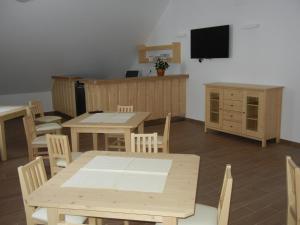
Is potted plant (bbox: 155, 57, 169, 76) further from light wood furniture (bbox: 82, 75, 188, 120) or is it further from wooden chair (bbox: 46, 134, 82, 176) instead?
wooden chair (bbox: 46, 134, 82, 176)

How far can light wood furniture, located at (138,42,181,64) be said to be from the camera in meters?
6.75

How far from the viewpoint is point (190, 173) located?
6.46 ft

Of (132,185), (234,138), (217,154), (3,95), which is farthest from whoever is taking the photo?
(3,95)

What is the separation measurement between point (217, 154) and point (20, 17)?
13.5 ft

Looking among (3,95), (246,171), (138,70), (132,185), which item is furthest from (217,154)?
(3,95)

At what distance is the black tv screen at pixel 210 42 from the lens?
555cm

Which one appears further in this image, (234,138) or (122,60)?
(122,60)

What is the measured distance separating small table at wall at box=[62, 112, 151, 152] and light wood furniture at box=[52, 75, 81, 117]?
10.7 ft

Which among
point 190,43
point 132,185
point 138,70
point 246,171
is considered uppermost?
point 190,43

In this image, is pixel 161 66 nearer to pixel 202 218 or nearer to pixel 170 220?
pixel 202 218

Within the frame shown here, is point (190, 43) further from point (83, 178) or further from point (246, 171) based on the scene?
point (83, 178)

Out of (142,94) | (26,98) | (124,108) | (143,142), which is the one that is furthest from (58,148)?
(26,98)

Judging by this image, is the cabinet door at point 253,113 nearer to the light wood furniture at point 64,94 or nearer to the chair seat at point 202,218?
the chair seat at point 202,218

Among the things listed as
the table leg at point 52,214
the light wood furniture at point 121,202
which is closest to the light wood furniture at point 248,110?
the light wood furniture at point 121,202
